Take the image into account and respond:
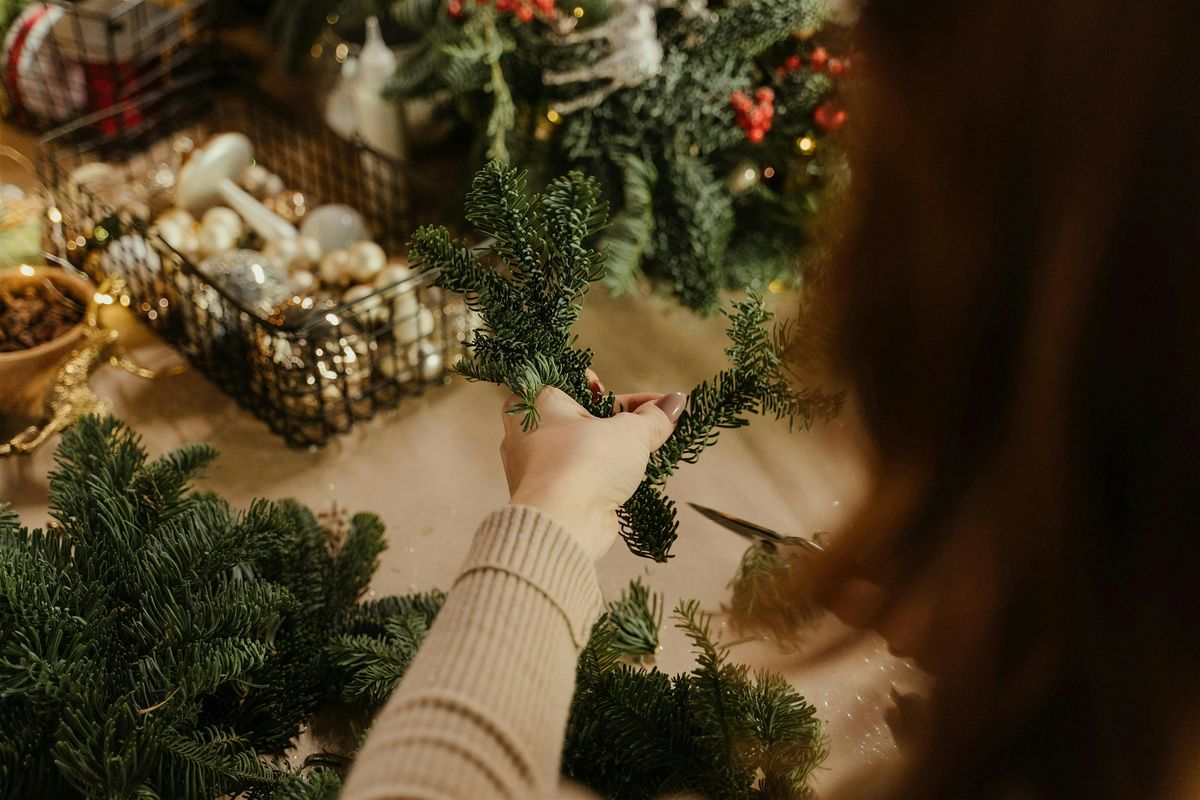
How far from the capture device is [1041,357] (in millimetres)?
320

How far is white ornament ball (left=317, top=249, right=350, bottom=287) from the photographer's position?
1.07 m

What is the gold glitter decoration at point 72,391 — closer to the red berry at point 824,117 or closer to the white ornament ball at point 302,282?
the white ornament ball at point 302,282

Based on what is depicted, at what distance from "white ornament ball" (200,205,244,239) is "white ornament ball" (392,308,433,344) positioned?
0.24m

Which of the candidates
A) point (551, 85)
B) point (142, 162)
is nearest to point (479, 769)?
point (551, 85)

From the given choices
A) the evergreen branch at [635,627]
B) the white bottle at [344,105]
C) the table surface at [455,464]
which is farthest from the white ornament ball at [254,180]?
the evergreen branch at [635,627]

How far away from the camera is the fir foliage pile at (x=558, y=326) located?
16.9 inches

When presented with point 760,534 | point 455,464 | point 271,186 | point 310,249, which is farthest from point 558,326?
point 271,186

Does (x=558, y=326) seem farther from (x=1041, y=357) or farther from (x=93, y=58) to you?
(x=93, y=58)

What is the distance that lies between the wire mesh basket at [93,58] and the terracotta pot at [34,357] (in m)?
0.32

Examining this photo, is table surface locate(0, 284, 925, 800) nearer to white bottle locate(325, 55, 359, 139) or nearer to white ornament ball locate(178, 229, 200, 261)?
white ornament ball locate(178, 229, 200, 261)

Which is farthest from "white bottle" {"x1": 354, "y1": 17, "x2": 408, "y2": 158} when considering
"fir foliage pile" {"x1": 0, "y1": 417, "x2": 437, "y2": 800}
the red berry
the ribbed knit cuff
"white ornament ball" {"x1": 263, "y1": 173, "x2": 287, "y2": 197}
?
the ribbed knit cuff

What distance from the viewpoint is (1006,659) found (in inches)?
14.4

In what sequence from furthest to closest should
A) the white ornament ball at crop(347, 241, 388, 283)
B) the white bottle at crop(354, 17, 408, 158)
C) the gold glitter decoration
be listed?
1. the white bottle at crop(354, 17, 408, 158)
2. the white ornament ball at crop(347, 241, 388, 283)
3. the gold glitter decoration

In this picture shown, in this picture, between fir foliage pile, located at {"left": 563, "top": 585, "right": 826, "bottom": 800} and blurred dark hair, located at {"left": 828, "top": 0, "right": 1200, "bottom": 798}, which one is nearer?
blurred dark hair, located at {"left": 828, "top": 0, "right": 1200, "bottom": 798}
